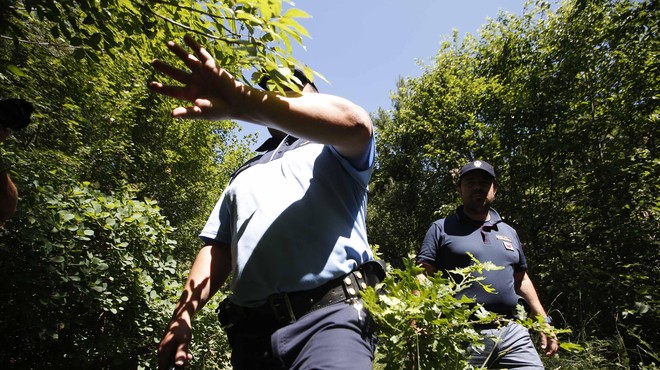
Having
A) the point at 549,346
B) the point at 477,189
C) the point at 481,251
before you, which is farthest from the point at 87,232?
the point at 549,346

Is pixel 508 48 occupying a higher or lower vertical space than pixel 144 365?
higher

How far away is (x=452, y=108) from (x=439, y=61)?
2.74 metres

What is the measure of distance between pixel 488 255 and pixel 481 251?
64 millimetres

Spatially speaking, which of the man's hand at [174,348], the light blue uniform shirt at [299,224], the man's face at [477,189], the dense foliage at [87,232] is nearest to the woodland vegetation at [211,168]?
the dense foliage at [87,232]

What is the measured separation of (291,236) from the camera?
4.18ft

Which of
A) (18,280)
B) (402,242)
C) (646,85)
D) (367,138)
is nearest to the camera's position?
(367,138)

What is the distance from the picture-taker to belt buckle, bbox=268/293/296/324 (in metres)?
1.19

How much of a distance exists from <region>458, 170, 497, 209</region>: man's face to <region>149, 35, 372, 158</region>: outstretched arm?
2.28 meters

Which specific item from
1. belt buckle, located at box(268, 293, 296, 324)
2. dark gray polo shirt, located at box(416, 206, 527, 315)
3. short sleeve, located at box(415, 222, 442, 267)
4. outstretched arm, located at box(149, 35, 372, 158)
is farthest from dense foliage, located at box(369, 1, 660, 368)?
outstretched arm, located at box(149, 35, 372, 158)

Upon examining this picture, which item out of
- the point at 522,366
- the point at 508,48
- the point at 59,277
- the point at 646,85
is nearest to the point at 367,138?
the point at 522,366

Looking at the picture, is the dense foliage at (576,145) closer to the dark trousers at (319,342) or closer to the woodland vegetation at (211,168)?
the woodland vegetation at (211,168)

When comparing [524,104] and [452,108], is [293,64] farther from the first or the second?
[452,108]

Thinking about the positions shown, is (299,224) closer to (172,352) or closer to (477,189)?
(172,352)

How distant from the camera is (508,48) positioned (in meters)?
10.4
